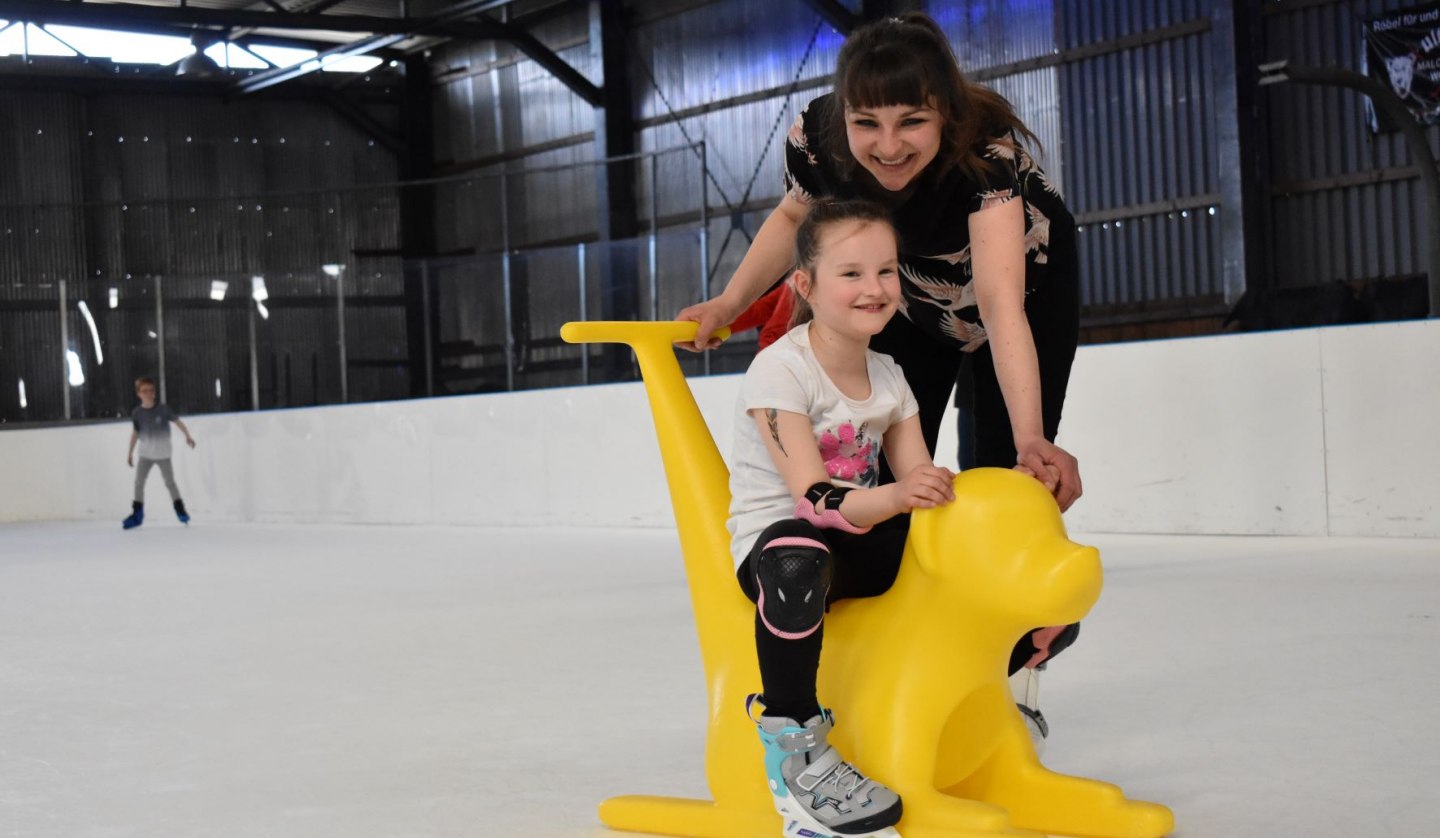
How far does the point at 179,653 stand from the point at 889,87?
2.79m

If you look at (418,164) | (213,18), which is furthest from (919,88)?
(418,164)

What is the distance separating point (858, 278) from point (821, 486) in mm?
254

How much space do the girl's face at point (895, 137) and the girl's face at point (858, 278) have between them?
117 millimetres

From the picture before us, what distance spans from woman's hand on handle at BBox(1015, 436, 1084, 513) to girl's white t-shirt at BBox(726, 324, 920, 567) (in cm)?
16

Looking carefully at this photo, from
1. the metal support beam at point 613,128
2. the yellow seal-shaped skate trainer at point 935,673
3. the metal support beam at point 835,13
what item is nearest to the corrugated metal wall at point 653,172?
the metal support beam at point 613,128

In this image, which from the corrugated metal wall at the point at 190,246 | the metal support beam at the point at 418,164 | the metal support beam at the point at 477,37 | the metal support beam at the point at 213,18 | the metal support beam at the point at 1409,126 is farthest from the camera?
the metal support beam at the point at 418,164

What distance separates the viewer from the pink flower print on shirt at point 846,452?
1.71 meters

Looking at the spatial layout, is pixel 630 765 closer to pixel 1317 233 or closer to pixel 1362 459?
pixel 1362 459

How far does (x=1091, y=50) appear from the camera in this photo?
1249cm

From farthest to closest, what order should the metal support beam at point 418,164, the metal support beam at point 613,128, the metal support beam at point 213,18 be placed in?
the metal support beam at point 418,164 < the metal support beam at point 613,128 < the metal support beam at point 213,18

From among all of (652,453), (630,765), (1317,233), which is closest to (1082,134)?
(1317,233)

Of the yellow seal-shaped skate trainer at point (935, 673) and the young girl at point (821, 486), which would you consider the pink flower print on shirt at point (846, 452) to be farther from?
the yellow seal-shaped skate trainer at point (935, 673)

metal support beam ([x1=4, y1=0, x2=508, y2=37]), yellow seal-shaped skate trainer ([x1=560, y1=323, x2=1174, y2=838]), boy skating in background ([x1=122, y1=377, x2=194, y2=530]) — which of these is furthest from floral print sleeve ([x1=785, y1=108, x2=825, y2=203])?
metal support beam ([x1=4, y1=0, x2=508, y2=37])

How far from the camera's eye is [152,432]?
10.7 meters
